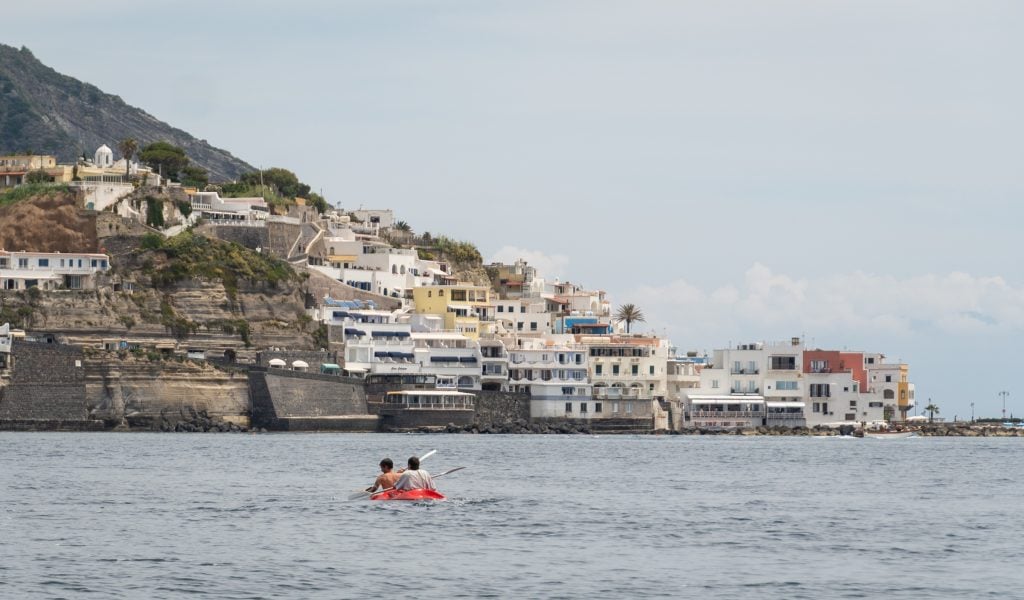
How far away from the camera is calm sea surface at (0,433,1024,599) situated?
1598 inches

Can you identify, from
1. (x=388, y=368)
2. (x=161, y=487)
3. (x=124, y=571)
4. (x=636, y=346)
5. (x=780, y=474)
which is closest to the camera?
(x=124, y=571)

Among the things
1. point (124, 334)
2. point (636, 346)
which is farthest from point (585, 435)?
point (124, 334)

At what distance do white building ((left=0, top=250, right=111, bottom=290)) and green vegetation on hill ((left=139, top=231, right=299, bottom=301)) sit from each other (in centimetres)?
390

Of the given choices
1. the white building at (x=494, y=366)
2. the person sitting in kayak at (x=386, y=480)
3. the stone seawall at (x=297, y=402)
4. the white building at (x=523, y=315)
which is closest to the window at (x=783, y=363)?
the white building at (x=494, y=366)

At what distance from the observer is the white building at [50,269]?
5507 inches

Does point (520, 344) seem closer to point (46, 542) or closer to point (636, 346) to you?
point (636, 346)

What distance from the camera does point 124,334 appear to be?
445 feet

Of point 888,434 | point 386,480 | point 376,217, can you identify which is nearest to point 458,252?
point 376,217

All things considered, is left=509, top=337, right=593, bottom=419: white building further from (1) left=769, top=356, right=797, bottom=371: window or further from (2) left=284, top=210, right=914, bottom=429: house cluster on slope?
(1) left=769, top=356, right=797, bottom=371: window

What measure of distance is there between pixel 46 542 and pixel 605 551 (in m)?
13.4

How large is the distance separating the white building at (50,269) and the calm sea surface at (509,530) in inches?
2049

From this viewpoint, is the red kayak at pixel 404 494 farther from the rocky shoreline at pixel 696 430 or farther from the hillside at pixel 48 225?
the hillside at pixel 48 225

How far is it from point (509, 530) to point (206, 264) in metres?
95.6

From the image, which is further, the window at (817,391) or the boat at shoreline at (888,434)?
the window at (817,391)
